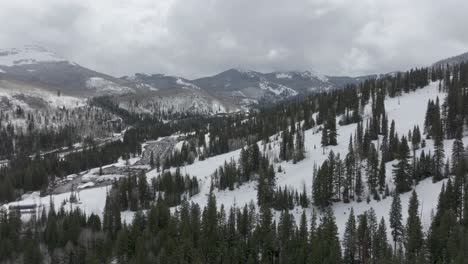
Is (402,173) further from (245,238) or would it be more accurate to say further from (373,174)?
(245,238)

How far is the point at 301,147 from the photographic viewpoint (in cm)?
18188

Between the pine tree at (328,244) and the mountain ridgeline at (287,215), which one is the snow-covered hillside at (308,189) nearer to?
the mountain ridgeline at (287,215)

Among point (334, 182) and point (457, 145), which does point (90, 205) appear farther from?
point (457, 145)

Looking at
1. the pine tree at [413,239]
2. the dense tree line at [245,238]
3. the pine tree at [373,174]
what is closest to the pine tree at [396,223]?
the dense tree line at [245,238]

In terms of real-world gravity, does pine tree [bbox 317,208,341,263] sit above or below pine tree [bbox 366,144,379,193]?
below

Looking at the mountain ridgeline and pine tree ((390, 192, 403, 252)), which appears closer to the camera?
the mountain ridgeline

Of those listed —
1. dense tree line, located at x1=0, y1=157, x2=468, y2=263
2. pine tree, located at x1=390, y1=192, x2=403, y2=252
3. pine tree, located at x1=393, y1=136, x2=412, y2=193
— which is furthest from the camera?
pine tree, located at x1=393, y1=136, x2=412, y2=193

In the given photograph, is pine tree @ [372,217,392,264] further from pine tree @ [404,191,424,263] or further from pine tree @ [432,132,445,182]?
pine tree @ [432,132,445,182]

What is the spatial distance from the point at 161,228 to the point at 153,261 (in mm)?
21971

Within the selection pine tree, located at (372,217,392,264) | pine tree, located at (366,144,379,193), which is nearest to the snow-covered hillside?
pine tree, located at (366,144,379,193)

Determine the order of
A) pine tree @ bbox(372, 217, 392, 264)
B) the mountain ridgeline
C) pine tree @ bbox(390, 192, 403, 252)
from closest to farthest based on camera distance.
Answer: pine tree @ bbox(372, 217, 392, 264) → the mountain ridgeline → pine tree @ bbox(390, 192, 403, 252)

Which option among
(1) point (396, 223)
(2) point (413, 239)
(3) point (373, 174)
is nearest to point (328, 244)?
(2) point (413, 239)

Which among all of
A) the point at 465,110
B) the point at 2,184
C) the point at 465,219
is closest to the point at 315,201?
the point at 465,219

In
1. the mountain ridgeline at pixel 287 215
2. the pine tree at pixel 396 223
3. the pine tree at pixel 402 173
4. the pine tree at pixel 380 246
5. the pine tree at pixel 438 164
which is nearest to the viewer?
the pine tree at pixel 380 246
